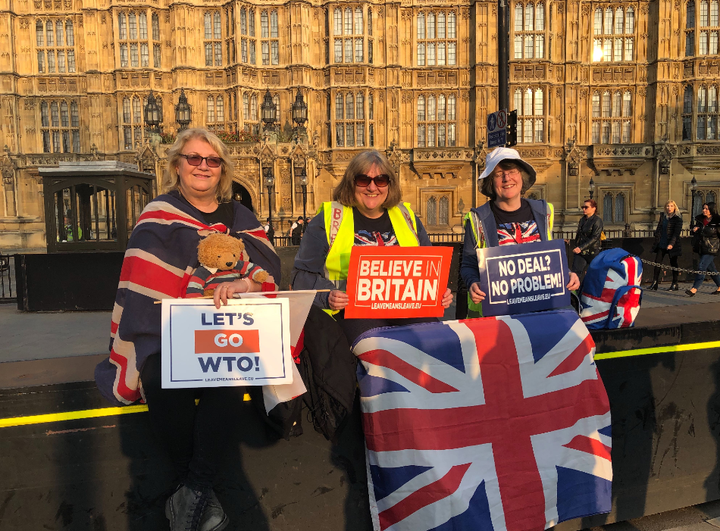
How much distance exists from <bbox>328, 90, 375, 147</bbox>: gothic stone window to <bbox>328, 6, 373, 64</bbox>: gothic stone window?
5.75ft

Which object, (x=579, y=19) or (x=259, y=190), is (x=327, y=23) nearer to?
(x=259, y=190)

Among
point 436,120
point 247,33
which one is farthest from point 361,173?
point 247,33

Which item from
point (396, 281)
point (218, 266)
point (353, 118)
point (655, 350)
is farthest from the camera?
point (353, 118)

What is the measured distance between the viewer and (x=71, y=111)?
25.9 metres

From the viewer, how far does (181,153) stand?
2.35m

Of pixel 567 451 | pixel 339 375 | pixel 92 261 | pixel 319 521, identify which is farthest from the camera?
pixel 92 261

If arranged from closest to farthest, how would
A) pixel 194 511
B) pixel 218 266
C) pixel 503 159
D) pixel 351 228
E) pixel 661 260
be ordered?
1. pixel 194 511
2. pixel 218 266
3. pixel 351 228
4. pixel 503 159
5. pixel 661 260

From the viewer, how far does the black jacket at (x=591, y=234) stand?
→ 935 cm

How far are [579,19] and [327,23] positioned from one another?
1247cm

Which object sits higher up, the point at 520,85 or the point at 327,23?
the point at 327,23

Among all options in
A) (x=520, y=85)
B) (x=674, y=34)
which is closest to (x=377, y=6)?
(x=520, y=85)

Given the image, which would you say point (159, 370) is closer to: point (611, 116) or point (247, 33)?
point (247, 33)

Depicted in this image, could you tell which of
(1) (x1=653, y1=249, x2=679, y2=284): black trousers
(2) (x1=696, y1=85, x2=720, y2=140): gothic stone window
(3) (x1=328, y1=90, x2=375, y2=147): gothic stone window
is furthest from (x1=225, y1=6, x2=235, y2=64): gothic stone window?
(2) (x1=696, y1=85, x2=720, y2=140): gothic stone window

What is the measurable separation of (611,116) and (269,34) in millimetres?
17650
